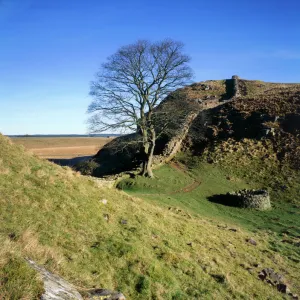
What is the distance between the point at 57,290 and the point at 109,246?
497 centimetres

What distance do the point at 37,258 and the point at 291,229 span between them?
18.8 metres

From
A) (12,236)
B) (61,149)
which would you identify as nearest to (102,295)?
(12,236)

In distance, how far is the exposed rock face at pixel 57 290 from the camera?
5.06 meters

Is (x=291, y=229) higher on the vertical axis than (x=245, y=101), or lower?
lower

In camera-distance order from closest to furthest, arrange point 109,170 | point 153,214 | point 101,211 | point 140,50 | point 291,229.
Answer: point 101,211, point 153,214, point 291,229, point 140,50, point 109,170

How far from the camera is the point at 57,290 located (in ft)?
17.6

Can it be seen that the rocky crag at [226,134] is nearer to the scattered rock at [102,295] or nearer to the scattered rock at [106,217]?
the scattered rock at [106,217]

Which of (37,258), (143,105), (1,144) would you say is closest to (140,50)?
(143,105)

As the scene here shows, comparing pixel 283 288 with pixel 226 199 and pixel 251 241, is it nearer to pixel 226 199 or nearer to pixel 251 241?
pixel 251 241

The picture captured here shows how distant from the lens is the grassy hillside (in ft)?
24.9

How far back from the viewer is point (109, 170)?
36531 mm

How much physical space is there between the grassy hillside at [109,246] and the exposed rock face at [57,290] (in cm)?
21

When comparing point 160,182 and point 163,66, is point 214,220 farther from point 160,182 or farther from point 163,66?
point 163,66

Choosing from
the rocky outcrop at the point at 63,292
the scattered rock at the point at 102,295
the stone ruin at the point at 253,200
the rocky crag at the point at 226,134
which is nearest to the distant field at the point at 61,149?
the rocky crag at the point at 226,134
